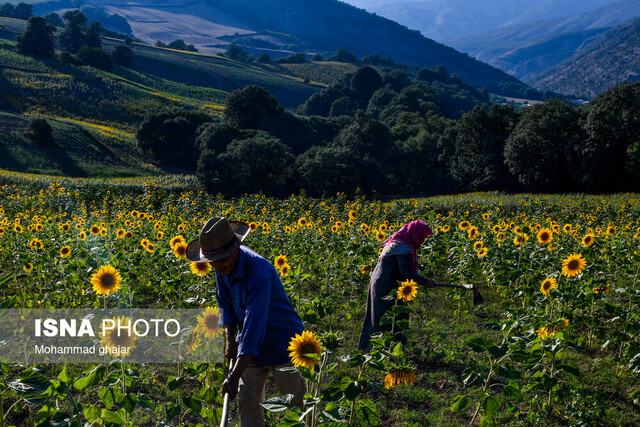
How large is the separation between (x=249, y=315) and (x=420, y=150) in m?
40.4

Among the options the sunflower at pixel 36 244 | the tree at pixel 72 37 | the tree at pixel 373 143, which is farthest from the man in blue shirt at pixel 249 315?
the tree at pixel 72 37

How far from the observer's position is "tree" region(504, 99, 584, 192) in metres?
32.2

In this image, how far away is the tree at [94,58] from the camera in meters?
66.4

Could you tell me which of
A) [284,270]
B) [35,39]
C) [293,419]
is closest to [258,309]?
[293,419]

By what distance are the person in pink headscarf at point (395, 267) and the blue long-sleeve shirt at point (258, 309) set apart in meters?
2.27

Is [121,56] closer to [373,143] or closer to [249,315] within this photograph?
[373,143]

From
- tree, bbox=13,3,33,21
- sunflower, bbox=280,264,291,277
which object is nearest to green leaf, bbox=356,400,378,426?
sunflower, bbox=280,264,291,277

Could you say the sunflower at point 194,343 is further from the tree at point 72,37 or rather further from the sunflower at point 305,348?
the tree at point 72,37

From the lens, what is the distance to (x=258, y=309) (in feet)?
9.56

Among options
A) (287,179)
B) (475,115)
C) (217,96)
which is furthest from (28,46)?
(475,115)

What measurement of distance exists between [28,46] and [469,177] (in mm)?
56572

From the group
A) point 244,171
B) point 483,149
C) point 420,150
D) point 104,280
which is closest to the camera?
point 104,280

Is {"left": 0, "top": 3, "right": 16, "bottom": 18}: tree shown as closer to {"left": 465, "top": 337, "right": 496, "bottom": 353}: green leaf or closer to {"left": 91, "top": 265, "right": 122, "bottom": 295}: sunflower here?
{"left": 91, "top": 265, "right": 122, "bottom": 295}: sunflower

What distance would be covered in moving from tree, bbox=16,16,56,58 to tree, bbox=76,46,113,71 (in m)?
3.96
